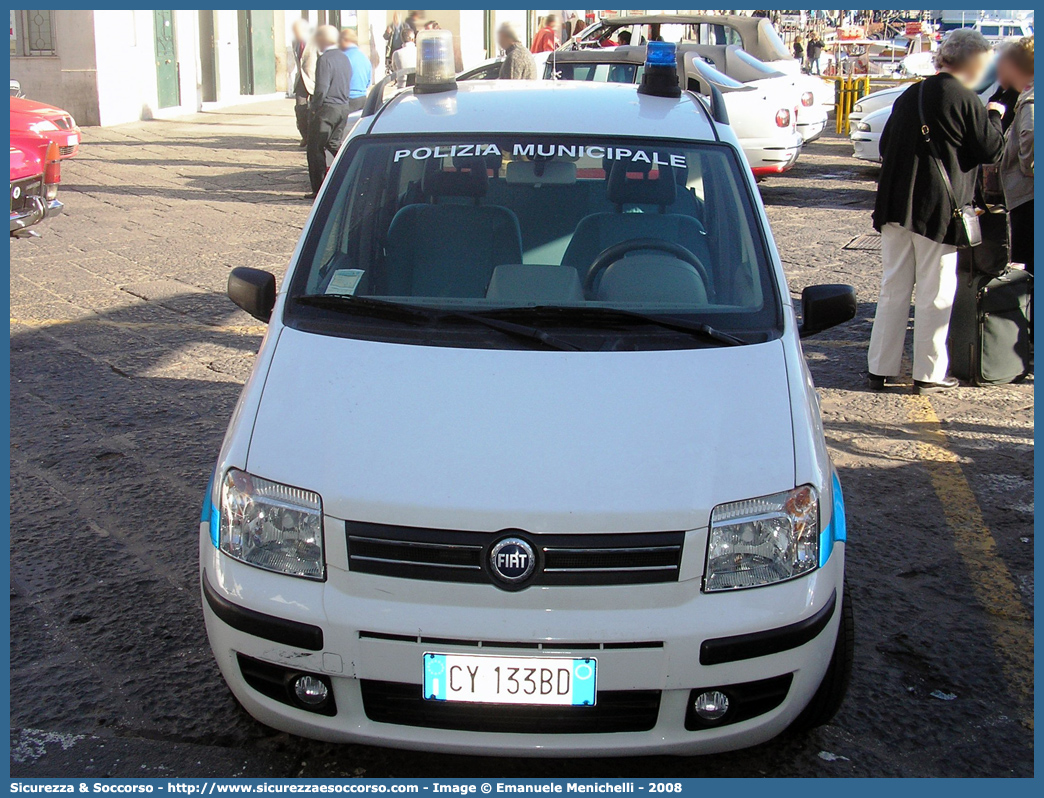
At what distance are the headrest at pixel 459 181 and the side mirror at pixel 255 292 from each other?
0.65 m

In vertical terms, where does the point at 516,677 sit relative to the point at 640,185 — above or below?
below

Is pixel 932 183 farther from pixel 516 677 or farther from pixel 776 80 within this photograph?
pixel 776 80

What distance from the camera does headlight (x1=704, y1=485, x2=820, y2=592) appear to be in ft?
8.16

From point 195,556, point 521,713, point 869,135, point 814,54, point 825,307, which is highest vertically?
point 814,54

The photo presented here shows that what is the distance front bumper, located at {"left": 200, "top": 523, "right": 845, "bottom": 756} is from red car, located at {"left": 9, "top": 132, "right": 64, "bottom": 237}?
7419 millimetres

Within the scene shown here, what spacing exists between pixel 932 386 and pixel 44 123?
312 inches

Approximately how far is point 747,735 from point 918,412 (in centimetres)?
345

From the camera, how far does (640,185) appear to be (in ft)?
12.0

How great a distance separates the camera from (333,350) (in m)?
2.99

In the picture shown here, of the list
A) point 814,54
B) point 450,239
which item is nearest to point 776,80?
point 450,239

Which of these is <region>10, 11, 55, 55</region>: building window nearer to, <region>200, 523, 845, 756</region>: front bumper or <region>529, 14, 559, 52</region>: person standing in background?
<region>529, 14, 559, 52</region>: person standing in background

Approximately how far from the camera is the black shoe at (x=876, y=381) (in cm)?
586

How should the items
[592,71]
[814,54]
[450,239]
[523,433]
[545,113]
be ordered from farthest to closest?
[814,54] < [592,71] < [545,113] < [450,239] < [523,433]

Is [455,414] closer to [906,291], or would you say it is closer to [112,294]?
[906,291]
